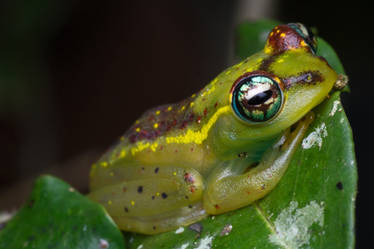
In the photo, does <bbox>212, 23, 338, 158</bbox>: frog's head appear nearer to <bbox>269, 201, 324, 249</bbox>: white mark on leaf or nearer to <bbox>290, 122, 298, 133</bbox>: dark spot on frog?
<bbox>290, 122, 298, 133</bbox>: dark spot on frog

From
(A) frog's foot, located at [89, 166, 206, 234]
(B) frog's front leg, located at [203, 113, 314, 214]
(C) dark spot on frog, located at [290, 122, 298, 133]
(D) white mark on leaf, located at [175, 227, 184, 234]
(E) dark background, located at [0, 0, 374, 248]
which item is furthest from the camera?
(E) dark background, located at [0, 0, 374, 248]

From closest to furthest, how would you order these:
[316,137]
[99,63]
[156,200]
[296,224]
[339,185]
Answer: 1. [339,185]
2. [296,224]
3. [316,137]
4. [156,200]
5. [99,63]

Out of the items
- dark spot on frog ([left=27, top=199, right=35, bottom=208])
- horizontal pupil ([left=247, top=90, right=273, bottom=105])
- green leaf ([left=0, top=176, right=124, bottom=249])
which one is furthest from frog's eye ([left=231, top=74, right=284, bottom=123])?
dark spot on frog ([left=27, top=199, right=35, bottom=208])

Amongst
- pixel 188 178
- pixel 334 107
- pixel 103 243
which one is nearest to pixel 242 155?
pixel 188 178

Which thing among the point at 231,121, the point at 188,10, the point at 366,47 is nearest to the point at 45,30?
the point at 188,10

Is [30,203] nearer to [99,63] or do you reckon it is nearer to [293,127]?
[293,127]

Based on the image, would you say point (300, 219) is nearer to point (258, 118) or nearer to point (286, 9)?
point (258, 118)
